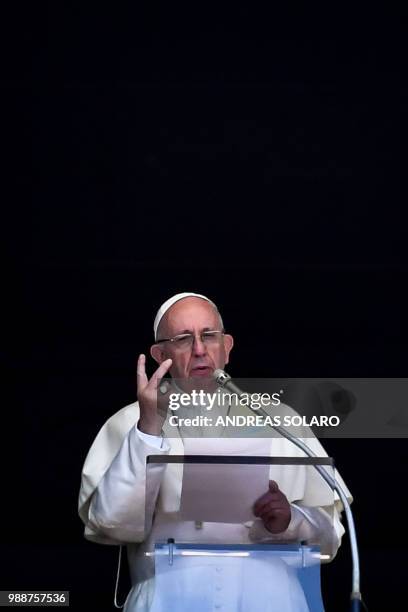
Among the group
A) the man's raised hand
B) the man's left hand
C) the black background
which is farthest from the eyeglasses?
the black background

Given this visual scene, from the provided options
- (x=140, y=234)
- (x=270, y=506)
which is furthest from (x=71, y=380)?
(x=270, y=506)

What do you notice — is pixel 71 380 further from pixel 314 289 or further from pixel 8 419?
pixel 314 289

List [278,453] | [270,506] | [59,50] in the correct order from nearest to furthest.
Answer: [270,506] → [278,453] → [59,50]

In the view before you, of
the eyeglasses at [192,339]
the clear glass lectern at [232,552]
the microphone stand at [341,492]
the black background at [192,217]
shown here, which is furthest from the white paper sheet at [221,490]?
the black background at [192,217]

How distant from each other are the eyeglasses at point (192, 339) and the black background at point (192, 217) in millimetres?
1898

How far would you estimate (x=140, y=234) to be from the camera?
5996mm

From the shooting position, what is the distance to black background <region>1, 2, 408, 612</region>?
5910 mm

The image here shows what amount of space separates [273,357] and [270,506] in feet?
8.86

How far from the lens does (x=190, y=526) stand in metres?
3.50

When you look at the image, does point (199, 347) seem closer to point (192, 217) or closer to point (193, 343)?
point (193, 343)

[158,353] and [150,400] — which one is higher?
[158,353]

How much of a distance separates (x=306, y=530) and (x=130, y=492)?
1.65 ft

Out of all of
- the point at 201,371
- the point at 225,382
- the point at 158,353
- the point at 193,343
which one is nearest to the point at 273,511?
the point at 225,382

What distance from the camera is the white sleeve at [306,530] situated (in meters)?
3.43
